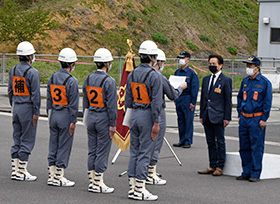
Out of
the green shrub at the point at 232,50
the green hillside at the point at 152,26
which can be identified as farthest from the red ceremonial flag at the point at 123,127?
the green shrub at the point at 232,50

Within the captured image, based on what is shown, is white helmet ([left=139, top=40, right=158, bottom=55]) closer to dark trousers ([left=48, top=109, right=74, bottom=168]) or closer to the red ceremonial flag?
dark trousers ([left=48, top=109, right=74, bottom=168])

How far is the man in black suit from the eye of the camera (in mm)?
9383

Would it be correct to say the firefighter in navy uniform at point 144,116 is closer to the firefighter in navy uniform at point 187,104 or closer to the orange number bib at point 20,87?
the orange number bib at point 20,87

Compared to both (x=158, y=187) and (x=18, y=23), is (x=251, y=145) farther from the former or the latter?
(x=18, y=23)

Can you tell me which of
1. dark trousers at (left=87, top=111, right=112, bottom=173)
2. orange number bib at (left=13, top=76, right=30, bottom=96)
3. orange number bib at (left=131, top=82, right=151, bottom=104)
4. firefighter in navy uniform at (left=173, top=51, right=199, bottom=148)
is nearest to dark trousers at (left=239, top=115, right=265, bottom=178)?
orange number bib at (left=131, top=82, right=151, bottom=104)

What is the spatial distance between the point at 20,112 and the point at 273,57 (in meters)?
30.3

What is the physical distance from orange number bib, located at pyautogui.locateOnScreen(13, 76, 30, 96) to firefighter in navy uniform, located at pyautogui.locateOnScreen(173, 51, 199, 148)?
4.52 meters

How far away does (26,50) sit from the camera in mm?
8641

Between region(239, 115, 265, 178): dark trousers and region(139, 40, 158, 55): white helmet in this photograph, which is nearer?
region(139, 40, 158, 55): white helmet

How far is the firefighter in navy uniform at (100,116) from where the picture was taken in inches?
310

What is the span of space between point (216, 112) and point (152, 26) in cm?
4180

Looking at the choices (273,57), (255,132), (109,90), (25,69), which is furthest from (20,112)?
(273,57)

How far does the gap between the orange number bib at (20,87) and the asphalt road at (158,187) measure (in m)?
1.35

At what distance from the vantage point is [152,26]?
166 ft
